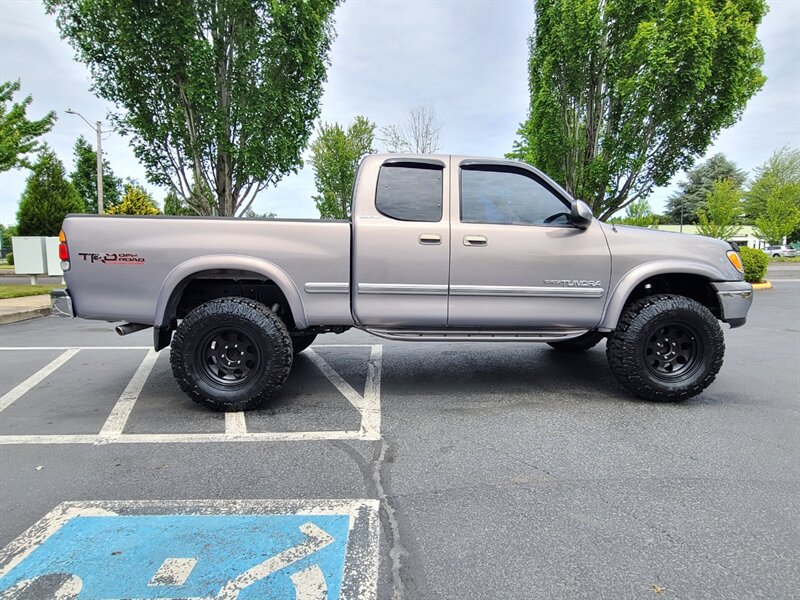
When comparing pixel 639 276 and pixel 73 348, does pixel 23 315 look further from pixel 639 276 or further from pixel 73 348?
pixel 639 276

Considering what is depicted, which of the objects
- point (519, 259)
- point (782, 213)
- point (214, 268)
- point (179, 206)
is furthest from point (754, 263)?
point (179, 206)

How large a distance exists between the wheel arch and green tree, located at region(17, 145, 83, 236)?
24.4 metres

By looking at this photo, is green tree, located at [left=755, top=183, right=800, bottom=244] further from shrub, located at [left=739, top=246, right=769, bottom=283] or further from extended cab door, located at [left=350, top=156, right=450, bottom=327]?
extended cab door, located at [left=350, top=156, right=450, bottom=327]

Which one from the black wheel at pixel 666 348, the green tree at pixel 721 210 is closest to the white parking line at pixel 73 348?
the black wheel at pixel 666 348

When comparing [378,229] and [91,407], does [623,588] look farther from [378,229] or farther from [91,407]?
[91,407]

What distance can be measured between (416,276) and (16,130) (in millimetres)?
16097

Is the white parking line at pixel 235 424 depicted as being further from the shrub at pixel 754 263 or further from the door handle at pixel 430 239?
the shrub at pixel 754 263

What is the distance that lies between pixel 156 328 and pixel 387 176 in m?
2.34

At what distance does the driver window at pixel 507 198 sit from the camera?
4.14 m

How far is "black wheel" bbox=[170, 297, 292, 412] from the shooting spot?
3.85 meters

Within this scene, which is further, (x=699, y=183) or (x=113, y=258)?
(x=699, y=183)

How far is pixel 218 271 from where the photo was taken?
3.95 metres

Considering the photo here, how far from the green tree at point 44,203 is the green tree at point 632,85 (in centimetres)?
2263

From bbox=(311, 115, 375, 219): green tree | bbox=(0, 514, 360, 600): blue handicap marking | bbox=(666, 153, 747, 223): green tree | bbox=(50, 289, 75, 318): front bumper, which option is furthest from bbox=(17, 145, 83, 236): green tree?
bbox=(666, 153, 747, 223): green tree
